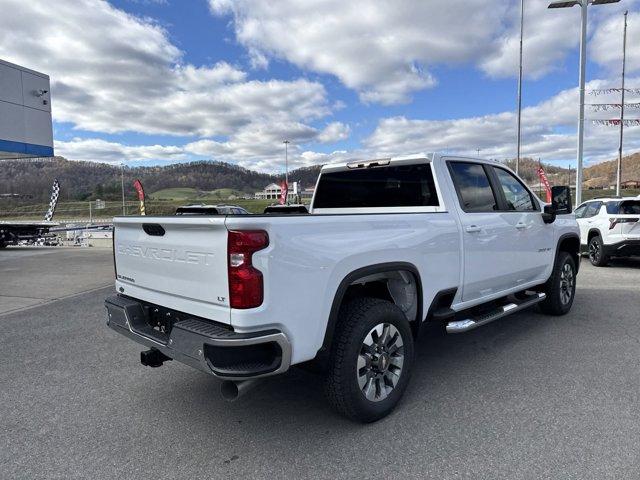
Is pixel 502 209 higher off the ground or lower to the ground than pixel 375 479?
higher

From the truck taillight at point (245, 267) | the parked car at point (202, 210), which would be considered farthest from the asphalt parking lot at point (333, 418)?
the parked car at point (202, 210)

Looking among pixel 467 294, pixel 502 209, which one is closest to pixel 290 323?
pixel 467 294

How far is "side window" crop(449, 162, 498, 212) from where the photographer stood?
435cm

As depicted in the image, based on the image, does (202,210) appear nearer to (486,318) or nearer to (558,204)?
(486,318)

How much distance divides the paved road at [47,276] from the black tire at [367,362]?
6.46 meters

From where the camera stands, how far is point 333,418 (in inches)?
134

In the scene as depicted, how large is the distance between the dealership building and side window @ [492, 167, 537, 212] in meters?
16.7

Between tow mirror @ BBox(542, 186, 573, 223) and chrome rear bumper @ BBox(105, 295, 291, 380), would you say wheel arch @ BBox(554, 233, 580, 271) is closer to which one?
tow mirror @ BBox(542, 186, 573, 223)

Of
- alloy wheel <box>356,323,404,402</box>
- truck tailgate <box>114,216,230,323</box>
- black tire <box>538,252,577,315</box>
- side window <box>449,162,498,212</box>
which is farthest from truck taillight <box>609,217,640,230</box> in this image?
truck tailgate <box>114,216,230,323</box>

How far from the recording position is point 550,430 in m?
3.15

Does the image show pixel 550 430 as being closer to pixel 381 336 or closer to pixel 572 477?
pixel 572 477

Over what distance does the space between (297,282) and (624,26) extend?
101 ft

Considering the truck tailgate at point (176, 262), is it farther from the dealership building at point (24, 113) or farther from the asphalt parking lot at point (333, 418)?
the dealership building at point (24, 113)

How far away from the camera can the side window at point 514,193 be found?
197 inches
